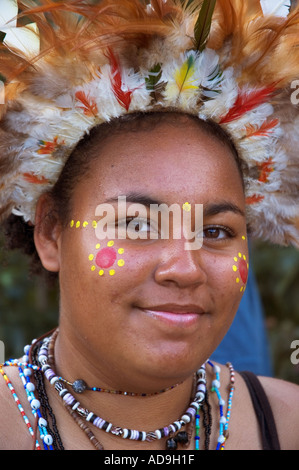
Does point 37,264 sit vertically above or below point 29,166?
below

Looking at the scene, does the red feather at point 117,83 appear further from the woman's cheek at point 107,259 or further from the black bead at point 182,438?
the black bead at point 182,438

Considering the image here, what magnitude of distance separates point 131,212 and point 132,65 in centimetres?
54

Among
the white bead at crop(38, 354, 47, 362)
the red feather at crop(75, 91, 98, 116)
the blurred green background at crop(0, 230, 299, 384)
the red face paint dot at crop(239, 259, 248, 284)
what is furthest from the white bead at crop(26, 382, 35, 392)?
the blurred green background at crop(0, 230, 299, 384)

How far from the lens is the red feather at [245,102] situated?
2.46 m

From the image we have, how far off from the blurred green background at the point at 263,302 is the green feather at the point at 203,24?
9.24 feet

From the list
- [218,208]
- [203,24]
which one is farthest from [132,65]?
[218,208]

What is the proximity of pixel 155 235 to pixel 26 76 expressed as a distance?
29.1 inches

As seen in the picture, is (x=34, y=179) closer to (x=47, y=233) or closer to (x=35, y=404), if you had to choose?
(x=47, y=233)

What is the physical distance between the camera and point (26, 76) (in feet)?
7.73

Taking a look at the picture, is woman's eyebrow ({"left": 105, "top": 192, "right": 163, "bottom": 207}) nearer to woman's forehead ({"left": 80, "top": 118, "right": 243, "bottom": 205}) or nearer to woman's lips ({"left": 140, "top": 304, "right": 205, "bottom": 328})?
woman's forehead ({"left": 80, "top": 118, "right": 243, "bottom": 205})

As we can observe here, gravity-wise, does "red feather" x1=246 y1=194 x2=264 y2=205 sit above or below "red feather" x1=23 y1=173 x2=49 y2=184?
below

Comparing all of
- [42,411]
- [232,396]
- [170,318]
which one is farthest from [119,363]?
[232,396]

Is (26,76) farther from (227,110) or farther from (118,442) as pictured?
(118,442)

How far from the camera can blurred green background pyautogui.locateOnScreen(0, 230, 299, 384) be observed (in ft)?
16.1
